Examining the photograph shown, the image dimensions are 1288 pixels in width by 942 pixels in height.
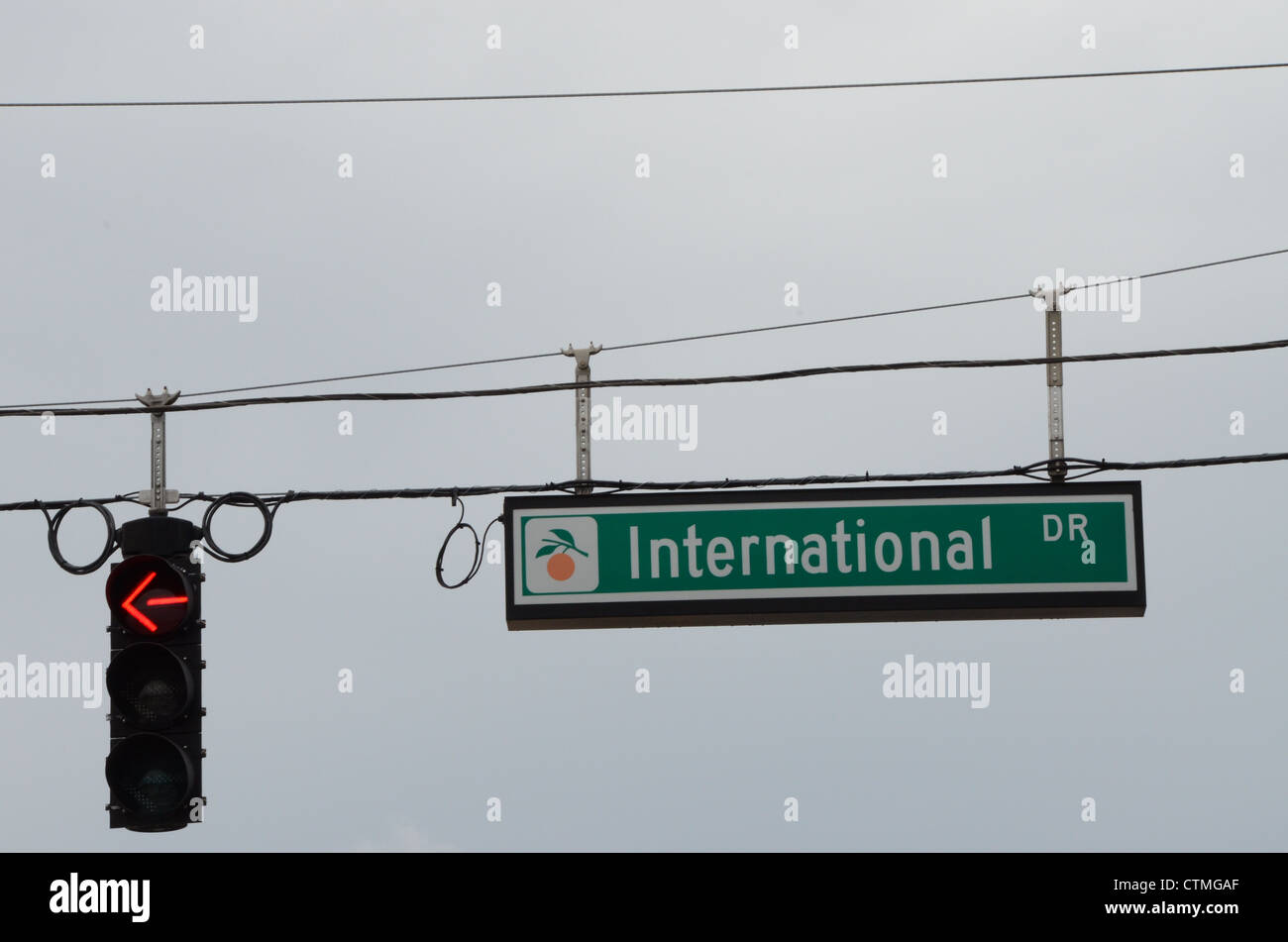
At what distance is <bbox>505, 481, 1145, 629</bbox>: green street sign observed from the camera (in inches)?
332

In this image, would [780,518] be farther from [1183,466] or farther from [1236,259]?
[1236,259]

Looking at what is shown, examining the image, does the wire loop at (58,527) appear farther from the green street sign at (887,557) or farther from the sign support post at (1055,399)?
the sign support post at (1055,399)

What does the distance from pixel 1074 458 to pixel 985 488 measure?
0.53 meters

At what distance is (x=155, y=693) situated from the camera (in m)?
7.64

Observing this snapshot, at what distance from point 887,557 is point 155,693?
153 inches

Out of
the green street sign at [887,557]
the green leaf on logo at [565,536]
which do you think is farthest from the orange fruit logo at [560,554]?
the green street sign at [887,557]

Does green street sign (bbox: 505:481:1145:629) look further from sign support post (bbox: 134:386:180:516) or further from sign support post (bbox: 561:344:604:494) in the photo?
sign support post (bbox: 134:386:180:516)

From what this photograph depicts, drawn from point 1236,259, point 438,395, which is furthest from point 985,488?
point 438,395

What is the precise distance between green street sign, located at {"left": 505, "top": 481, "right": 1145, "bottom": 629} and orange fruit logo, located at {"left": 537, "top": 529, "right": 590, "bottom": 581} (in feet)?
0.76

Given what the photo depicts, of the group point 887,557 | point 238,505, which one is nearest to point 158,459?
point 238,505

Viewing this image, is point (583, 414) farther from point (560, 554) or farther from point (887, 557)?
point (887, 557)

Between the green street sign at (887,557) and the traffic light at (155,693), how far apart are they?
221 cm

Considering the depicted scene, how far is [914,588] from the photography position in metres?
8.41

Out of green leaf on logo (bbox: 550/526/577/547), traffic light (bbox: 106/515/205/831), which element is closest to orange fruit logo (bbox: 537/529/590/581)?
green leaf on logo (bbox: 550/526/577/547)
